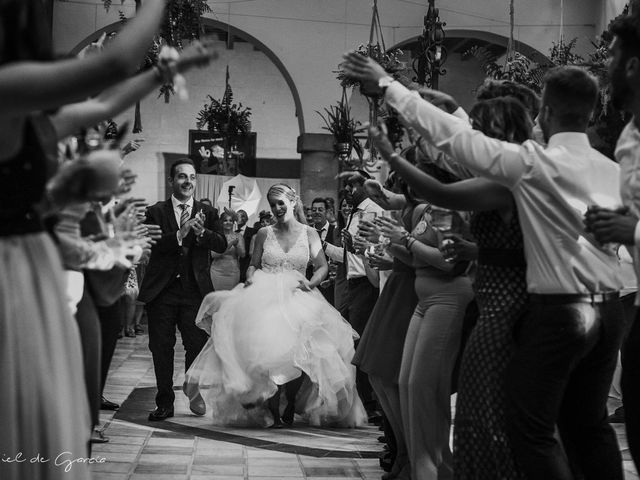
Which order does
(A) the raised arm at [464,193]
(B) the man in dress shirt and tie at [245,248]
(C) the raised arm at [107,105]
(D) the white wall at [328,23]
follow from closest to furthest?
(C) the raised arm at [107,105] < (A) the raised arm at [464,193] < (B) the man in dress shirt and tie at [245,248] < (D) the white wall at [328,23]

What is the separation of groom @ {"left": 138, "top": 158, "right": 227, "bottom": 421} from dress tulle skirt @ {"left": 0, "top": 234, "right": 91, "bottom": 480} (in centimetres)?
517

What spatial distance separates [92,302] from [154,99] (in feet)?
70.9

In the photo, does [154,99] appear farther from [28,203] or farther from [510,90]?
[28,203]

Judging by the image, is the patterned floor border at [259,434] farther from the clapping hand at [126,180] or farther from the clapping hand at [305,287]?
the clapping hand at [126,180]

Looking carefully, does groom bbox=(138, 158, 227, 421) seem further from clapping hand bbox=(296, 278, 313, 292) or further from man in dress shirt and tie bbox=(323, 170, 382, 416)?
man in dress shirt and tie bbox=(323, 170, 382, 416)

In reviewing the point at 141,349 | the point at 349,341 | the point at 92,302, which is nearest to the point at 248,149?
the point at 141,349

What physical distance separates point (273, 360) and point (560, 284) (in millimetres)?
4006

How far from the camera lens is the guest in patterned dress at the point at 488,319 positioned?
3301mm

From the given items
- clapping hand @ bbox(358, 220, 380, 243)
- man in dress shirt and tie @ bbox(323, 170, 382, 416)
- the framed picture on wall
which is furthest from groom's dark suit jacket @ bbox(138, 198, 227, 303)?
the framed picture on wall

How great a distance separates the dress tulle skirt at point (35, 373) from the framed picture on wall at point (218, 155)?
1939 centimetres

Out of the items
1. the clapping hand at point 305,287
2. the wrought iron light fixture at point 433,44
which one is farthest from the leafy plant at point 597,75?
the clapping hand at point 305,287

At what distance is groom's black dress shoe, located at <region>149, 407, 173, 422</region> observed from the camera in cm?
715

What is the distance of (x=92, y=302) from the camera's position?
3.88m

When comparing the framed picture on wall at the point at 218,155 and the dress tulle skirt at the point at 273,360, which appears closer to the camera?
the dress tulle skirt at the point at 273,360
